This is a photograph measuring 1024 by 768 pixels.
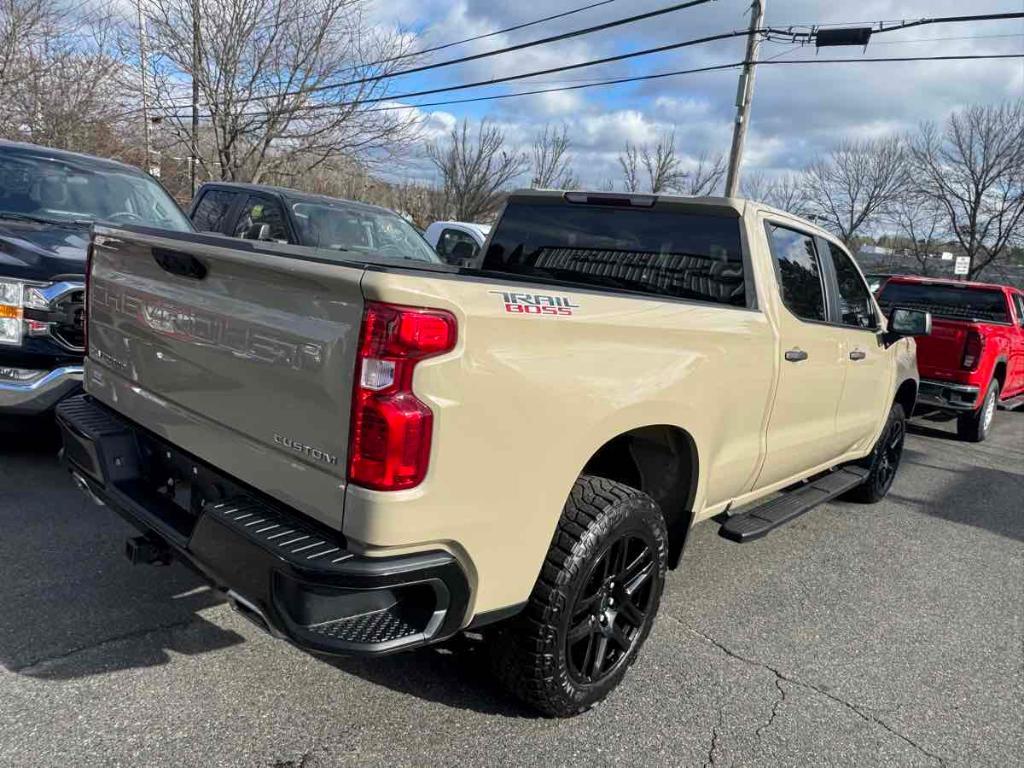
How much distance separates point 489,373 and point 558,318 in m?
0.35

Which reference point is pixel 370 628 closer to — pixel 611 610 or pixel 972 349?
pixel 611 610

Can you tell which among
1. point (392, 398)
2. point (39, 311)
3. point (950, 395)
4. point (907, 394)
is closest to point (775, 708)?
point (392, 398)

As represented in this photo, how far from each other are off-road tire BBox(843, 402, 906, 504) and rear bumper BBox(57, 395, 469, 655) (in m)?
4.27

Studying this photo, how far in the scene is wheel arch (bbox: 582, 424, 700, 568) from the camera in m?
3.24

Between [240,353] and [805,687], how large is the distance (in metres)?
2.62

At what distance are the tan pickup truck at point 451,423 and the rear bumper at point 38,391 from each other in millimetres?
1145

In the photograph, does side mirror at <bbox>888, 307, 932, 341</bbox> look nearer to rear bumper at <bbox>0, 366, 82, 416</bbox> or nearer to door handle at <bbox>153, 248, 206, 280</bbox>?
door handle at <bbox>153, 248, 206, 280</bbox>

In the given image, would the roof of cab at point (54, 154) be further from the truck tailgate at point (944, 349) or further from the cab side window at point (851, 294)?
the truck tailgate at point (944, 349)

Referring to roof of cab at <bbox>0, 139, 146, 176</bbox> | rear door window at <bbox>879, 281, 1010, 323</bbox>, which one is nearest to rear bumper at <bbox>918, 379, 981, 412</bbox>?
rear door window at <bbox>879, 281, 1010, 323</bbox>

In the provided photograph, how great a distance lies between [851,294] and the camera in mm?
4785

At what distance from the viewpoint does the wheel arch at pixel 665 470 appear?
324 centimetres

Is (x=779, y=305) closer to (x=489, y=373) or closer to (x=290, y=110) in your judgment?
(x=489, y=373)

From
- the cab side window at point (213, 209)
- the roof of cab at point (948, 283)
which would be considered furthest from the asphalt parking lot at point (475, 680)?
the roof of cab at point (948, 283)

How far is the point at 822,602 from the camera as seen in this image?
4152 millimetres
